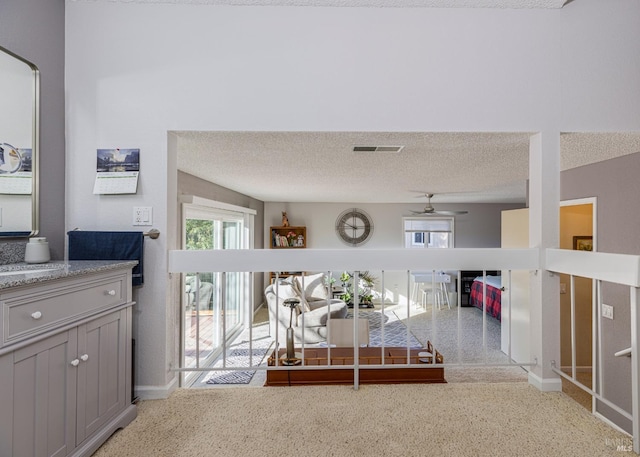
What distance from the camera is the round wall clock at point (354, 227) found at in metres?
8.12

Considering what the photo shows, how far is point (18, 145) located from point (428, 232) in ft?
26.1

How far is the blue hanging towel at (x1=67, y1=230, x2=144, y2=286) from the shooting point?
75.3 inches

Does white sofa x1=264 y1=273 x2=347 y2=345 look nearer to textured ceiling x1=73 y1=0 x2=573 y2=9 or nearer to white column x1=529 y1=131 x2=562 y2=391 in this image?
white column x1=529 y1=131 x2=562 y2=391

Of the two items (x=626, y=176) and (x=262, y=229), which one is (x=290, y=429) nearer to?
(x=626, y=176)

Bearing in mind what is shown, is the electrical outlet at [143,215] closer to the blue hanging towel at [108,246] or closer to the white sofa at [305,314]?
the blue hanging towel at [108,246]

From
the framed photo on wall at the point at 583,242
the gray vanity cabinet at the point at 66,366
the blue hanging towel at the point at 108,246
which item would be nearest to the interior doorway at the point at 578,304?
the framed photo on wall at the point at 583,242

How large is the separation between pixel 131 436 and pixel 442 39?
9.32ft

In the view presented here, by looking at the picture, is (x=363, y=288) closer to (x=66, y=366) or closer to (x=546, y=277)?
(x=546, y=277)

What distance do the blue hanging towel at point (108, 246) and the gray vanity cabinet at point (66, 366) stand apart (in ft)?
0.60

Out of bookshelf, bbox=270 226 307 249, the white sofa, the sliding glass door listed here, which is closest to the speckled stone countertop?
the sliding glass door

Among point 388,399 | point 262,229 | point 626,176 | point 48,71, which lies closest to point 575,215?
point 626,176

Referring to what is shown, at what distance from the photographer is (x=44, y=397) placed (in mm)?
1223

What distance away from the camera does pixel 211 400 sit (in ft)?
6.40

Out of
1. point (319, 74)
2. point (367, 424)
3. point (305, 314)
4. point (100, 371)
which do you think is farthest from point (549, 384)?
point (305, 314)
